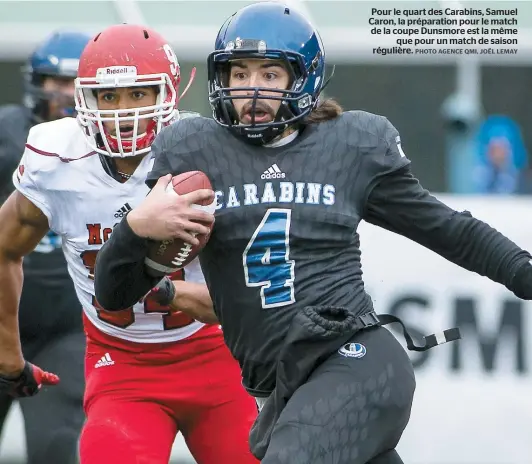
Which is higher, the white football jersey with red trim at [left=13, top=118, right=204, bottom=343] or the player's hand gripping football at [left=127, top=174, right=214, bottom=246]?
the player's hand gripping football at [left=127, top=174, right=214, bottom=246]

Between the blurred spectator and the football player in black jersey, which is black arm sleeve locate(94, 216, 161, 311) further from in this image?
the blurred spectator

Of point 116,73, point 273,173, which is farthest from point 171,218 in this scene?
point 116,73

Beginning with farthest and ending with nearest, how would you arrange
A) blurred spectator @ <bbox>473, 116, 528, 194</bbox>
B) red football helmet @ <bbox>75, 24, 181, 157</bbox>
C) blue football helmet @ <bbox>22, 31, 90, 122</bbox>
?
blurred spectator @ <bbox>473, 116, 528, 194</bbox>, blue football helmet @ <bbox>22, 31, 90, 122</bbox>, red football helmet @ <bbox>75, 24, 181, 157</bbox>

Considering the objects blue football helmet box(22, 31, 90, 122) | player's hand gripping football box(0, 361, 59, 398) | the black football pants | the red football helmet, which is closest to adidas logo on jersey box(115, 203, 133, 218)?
the red football helmet

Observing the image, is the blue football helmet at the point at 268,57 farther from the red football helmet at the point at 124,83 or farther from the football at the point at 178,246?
the red football helmet at the point at 124,83

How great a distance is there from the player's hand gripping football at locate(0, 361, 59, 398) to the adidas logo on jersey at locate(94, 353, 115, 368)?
13.9 inches

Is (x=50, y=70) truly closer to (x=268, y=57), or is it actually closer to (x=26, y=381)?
(x=26, y=381)

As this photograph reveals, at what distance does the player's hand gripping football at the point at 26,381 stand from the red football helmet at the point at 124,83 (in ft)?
2.91

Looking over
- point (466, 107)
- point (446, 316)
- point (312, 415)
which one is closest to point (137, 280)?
point (312, 415)

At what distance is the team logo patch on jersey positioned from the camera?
3.31m

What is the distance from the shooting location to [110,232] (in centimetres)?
410

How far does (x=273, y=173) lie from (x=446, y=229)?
486mm

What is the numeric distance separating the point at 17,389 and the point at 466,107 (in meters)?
6.58

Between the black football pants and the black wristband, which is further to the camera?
the black wristband
